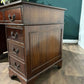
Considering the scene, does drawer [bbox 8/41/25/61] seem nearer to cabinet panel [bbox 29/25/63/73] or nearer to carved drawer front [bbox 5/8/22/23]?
cabinet panel [bbox 29/25/63/73]

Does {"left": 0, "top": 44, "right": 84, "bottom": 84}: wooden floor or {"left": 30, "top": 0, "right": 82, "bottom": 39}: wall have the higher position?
{"left": 30, "top": 0, "right": 82, "bottom": 39}: wall

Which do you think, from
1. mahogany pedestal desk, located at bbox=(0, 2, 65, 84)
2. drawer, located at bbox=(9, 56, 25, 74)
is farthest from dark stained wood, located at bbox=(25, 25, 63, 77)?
drawer, located at bbox=(9, 56, 25, 74)

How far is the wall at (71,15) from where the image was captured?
8.87ft

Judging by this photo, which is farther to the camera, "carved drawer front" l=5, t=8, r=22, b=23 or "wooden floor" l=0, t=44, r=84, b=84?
"wooden floor" l=0, t=44, r=84, b=84

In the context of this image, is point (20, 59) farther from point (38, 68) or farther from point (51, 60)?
point (51, 60)

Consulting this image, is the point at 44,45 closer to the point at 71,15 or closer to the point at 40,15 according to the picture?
the point at 40,15

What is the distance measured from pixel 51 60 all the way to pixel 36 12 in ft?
2.17

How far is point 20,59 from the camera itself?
39.4 inches

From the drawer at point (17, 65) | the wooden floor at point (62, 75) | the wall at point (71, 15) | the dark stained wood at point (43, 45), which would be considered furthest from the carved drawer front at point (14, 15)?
the wall at point (71, 15)

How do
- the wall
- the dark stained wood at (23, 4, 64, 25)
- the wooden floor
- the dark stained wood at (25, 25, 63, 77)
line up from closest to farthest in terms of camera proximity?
the dark stained wood at (23, 4, 64, 25) < the dark stained wood at (25, 25, 63, 77) < the wooden floor < the wall

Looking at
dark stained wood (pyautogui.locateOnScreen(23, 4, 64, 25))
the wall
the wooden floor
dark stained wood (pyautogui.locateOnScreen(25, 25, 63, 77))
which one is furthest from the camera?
the wall

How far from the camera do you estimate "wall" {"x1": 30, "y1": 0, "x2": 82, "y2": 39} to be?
2.71 m

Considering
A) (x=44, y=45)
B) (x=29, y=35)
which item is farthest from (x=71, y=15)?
(x=29, y=35)

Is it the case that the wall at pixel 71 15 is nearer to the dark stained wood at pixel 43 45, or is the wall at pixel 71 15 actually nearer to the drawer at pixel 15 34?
the dark stained wood at pixel 43 45
